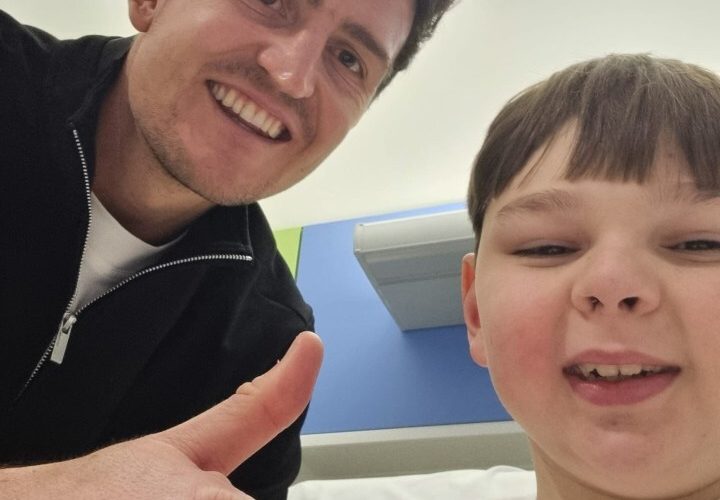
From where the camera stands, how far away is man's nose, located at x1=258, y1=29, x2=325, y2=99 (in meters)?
0.94

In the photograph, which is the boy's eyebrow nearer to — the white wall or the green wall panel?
the white wall

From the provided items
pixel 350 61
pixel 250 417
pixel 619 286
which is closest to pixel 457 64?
pixel 350 61

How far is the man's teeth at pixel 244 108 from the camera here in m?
1.00

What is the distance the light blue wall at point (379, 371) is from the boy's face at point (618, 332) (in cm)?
82

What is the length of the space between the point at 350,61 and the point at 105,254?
19.6 inches

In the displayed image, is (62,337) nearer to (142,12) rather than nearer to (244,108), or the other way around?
(244,108)

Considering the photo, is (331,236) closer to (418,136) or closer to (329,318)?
(329,318)

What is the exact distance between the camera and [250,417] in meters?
0.47

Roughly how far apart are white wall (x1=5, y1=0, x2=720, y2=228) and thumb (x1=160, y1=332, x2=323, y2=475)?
1.14 m

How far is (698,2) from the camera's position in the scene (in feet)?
4.55

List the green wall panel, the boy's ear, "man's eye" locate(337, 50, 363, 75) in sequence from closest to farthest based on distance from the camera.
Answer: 1. the boy's ear
2. "man's eye" locate(337, 50, 363, 75)
3. the green wall panel

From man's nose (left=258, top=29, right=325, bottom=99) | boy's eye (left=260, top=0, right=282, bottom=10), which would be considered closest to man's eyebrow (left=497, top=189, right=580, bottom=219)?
man's nose (left=258, top=29, right=325, bottom=99)

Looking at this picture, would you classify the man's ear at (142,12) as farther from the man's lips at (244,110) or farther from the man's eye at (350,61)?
the man's eye at (350,61)

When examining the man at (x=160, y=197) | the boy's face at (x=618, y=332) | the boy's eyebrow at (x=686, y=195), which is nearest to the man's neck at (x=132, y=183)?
the man at (x=160, y=197)
